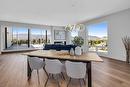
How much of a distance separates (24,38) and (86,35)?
550 centimetres

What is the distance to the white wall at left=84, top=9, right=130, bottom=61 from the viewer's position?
18.8ft

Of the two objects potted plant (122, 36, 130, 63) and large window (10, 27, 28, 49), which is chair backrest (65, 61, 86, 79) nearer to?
potted plant (122, 36, 130, 63)

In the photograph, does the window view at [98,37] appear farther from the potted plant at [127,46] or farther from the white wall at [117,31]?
the potted plant at [127,46]

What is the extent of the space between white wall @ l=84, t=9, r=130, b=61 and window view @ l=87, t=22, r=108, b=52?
2.24ft

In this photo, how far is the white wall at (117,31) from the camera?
5737 mm

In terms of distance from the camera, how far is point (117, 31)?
627cm

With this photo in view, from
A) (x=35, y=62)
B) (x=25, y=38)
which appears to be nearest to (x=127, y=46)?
(x=35, y=62)

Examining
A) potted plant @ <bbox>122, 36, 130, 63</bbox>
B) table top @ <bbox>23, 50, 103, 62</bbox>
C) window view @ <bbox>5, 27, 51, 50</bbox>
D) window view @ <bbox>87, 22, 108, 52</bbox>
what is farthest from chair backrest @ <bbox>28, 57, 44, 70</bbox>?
window view @ <bbox>5, 27, 51, 50</bbox>

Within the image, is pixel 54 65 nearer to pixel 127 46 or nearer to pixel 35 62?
pixel 35 62

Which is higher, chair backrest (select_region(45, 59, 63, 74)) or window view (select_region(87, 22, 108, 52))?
window view (select_region(87, 22, 108, 52))

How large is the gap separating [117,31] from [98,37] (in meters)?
2.19

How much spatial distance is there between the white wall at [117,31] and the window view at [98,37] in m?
0.68

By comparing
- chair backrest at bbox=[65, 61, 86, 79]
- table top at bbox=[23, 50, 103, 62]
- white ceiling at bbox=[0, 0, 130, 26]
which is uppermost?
white ceiling at bbox=[0, 0, 130, 26]

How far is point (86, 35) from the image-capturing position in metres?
9.30
